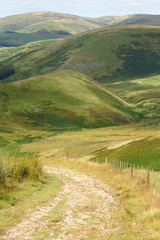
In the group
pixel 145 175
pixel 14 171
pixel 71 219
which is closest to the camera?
pixel 71 219

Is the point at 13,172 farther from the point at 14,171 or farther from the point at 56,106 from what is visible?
the point at 56,106

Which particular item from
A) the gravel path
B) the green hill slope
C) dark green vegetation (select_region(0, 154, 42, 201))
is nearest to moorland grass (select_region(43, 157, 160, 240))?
the gravel path

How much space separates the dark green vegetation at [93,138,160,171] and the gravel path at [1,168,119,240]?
1699 cm

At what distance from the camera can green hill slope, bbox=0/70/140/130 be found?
489ft

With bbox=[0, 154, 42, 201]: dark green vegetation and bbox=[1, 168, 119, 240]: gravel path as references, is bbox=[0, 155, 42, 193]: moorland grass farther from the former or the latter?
bbox=[1, 168, 119, 240]: gravel path

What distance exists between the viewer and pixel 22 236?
44.3ft

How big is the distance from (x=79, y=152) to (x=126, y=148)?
14.6 meters

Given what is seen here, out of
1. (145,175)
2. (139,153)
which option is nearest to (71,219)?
(145,175)

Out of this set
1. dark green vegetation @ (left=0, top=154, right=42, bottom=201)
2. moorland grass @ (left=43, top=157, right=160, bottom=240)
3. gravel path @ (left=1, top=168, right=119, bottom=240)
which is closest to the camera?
gravel path @ (left=1, top=168, right=119, bottom=240)

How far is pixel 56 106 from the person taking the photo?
167125 mm

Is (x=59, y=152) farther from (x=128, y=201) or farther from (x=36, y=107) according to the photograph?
(x=36, y=107)

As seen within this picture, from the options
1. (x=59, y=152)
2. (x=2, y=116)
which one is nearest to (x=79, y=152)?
(x=59, y=152)

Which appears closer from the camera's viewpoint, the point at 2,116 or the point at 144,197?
the point at 144,197

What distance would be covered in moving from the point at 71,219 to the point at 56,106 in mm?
Result: 151045
